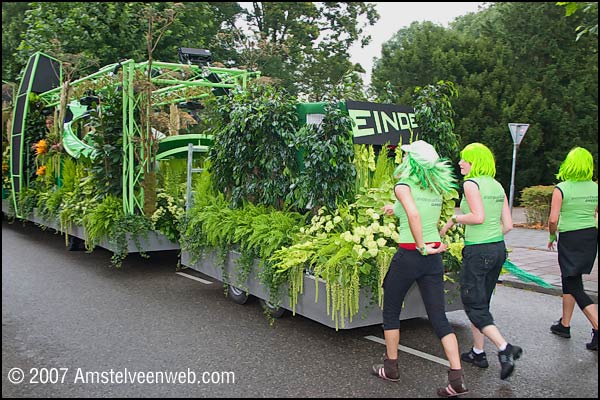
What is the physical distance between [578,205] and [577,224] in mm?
175

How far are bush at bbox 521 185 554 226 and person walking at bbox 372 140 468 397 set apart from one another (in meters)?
11.7

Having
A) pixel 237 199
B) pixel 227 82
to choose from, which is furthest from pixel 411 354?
pixel 227 82

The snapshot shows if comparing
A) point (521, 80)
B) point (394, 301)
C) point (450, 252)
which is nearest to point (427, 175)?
point (394, 301)

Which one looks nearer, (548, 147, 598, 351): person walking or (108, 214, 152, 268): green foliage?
(548, 147, 598, 351): person walking

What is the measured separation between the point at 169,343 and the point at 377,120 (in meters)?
3.04

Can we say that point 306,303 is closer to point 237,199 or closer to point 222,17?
point 237,199

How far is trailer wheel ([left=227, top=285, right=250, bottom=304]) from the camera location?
6.74 metres

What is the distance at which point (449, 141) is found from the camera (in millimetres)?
6586

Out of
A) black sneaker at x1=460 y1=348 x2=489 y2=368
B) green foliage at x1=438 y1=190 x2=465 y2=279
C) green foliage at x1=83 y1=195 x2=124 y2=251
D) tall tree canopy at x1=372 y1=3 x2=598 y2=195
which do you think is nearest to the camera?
black sneaker at x1=460 y1=348 x2=489 y2=368

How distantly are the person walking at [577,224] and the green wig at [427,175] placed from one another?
160 centimetres

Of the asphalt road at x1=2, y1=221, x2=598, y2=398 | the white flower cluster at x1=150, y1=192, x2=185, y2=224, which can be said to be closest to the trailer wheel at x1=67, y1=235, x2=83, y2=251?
the white flower cluster at x1=150, y1=192, x2=185, y2=224

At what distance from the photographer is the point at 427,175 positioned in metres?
4.23

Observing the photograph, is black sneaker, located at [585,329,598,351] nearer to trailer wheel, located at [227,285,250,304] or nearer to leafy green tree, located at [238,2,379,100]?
trailer wheel, located at [227,285,250,304]

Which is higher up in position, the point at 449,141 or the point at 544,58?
the point at 544,58
